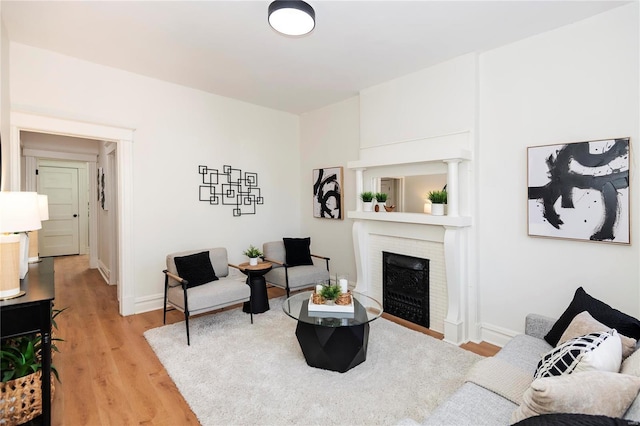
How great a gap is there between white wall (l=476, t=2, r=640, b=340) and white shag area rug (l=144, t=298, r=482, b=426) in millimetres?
848

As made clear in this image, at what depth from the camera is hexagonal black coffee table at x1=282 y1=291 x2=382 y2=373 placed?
2611 mm

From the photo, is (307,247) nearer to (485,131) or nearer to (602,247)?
(485,131)

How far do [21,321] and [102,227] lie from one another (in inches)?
200

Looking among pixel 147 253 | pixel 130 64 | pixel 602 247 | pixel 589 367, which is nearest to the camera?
pixel 589 367

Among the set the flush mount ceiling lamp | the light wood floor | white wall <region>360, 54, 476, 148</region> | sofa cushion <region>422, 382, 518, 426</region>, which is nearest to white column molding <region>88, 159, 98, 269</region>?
the light wood floor

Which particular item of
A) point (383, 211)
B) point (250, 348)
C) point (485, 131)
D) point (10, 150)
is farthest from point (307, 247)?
point (10, 150)

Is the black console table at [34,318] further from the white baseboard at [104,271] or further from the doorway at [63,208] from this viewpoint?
the doorway at [63,208]

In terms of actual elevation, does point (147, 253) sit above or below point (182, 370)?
above

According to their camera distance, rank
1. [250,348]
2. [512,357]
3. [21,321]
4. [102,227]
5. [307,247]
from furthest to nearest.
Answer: [102,227] < [307,247] < [250,348] < [512,357] < [21,321]

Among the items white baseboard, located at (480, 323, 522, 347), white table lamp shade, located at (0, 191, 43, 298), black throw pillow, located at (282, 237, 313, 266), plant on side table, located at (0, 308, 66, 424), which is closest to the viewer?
white table lamp shade, located at (0, 191, 43, 298)

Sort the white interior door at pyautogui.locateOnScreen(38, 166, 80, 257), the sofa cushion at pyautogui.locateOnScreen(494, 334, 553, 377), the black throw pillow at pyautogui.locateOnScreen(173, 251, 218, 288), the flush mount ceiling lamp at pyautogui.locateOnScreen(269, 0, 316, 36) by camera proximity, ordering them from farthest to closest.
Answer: the white interior door at pyautogui.locateOnScreen(38, 166, 80, 257), the black throw pillow at pyautogui.locateOnScreen(173, 251, 218, 288), the flush mount ceiling lamp at pyautogui.locateOnScreen(269, 0, 316, 36), the sofa cushion at pyautogui.locateOnScreen(494, 334, 553, 377)

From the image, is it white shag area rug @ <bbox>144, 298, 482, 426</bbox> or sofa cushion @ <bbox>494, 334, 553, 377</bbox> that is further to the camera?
white shag area rug @ <bbox>144, 298, 482, 426</bbox>

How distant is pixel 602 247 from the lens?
2.59 metres

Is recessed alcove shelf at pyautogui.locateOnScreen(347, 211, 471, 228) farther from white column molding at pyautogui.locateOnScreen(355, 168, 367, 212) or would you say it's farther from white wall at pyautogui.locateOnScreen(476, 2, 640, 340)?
white wall at pyautogui.locateOnScreen(476, 2, 640, 340)
